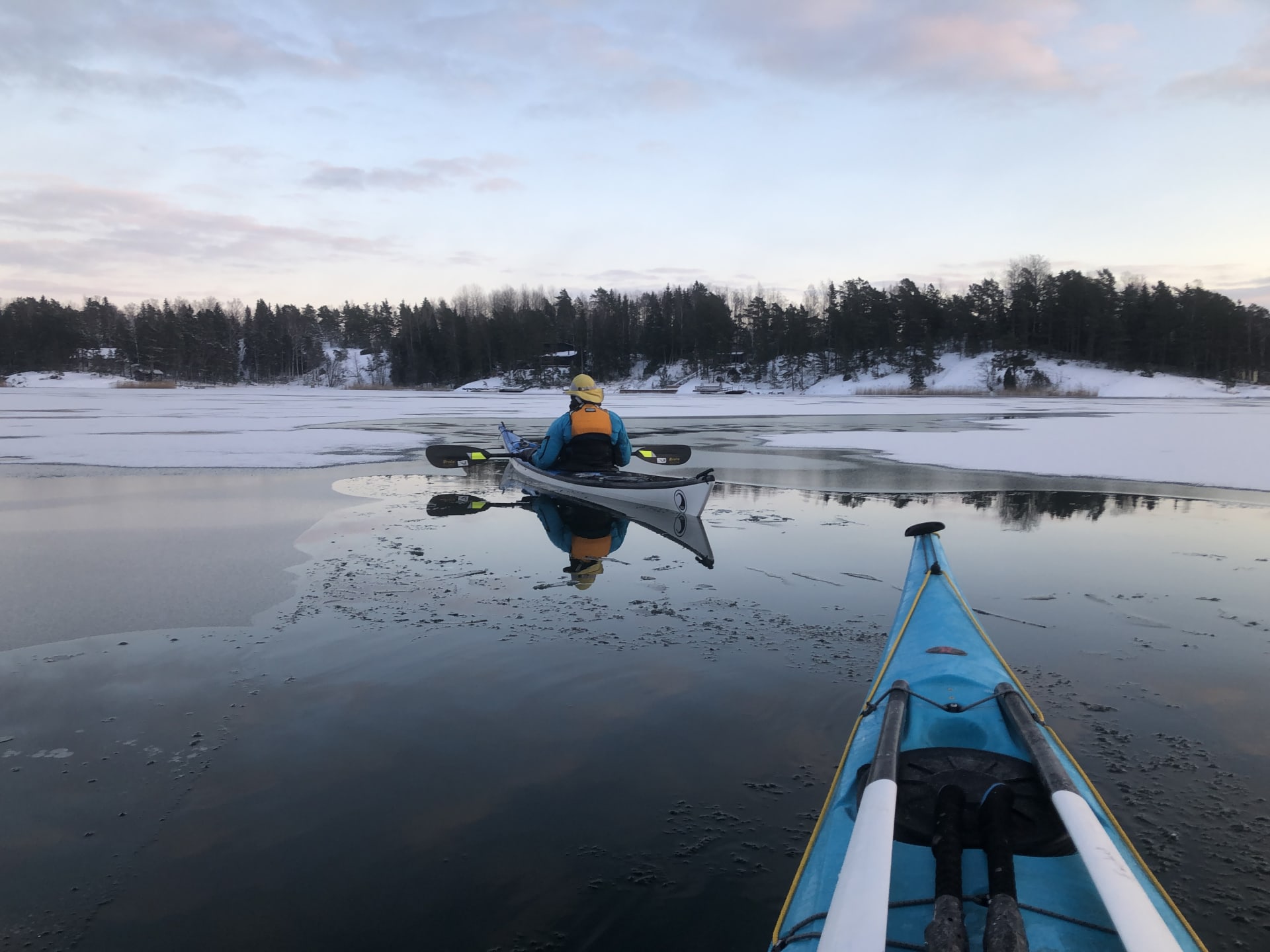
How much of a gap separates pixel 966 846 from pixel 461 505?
8321mm

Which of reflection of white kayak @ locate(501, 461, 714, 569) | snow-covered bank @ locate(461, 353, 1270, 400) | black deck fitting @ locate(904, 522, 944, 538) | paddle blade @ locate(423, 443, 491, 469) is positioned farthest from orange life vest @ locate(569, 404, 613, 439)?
snow-covered bank @ locate(461, 353, 1270, 400)

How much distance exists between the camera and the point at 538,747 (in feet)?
11.5

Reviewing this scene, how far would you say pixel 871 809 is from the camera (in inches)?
76.9

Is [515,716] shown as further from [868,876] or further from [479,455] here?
[479,455]

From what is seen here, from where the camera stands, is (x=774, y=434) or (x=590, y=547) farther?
(x=774, y=434)

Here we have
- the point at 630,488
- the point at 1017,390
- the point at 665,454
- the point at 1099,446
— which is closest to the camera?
the point at 630,488

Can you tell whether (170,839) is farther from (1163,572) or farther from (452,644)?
(1163,572)

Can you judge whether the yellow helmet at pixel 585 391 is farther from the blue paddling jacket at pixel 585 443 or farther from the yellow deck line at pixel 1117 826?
the yellow deck line at pixel 1117 826

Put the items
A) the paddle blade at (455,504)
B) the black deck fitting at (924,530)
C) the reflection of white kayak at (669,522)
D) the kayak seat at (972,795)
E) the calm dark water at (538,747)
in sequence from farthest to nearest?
the paddle blade at (455,504) < the reflection of white kayak at (669,522) < the black deck fitting at (924,530) < the calm dark water at (538,747) < the kayak seat at (972,795)

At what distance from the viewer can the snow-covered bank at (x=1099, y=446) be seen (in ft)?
40.0

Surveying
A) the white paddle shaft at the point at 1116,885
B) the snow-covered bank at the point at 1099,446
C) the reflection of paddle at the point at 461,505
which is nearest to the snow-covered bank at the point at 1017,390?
the snow-covered bank at the point at 1099,446

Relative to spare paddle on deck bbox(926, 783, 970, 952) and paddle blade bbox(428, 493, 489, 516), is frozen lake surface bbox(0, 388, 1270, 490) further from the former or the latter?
spare paddle on deck bbox(926, 783, 970, 952)

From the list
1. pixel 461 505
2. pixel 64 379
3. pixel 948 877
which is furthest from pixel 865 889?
pixel 64 379

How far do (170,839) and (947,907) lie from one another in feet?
9.04
